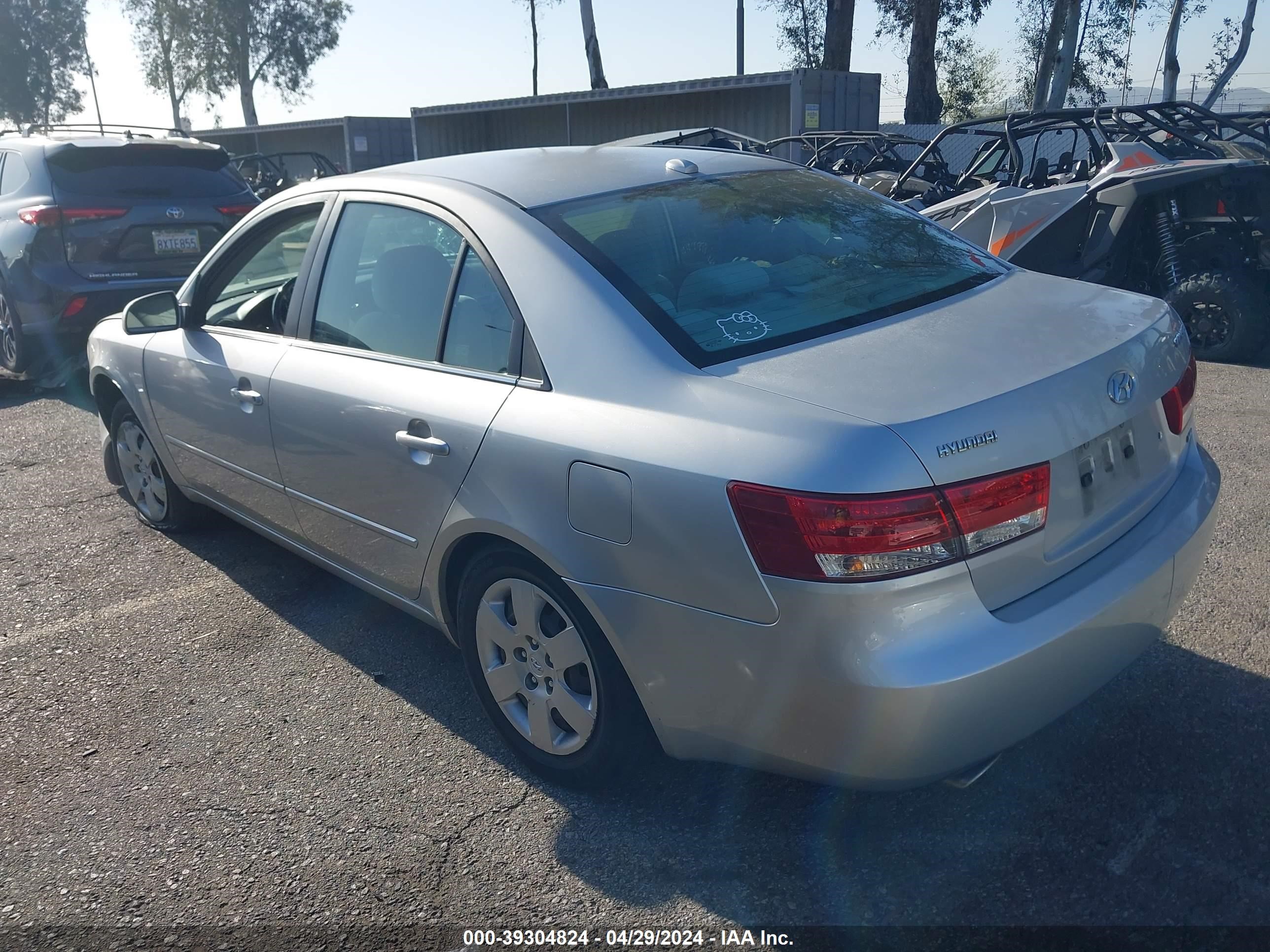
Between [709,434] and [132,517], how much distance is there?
13.2 feet

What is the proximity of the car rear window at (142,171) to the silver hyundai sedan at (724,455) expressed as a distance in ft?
15.9

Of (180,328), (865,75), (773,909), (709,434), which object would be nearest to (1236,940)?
(773,909)

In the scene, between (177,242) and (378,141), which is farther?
(378,141)

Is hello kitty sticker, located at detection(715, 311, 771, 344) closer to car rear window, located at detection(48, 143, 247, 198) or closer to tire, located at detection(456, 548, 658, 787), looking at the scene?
tire, located at detection(456, 548, 658, 787)

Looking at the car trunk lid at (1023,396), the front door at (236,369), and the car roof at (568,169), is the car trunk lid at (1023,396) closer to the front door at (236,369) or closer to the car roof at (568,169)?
the car roof at (568,169)

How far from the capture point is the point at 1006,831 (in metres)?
2.63

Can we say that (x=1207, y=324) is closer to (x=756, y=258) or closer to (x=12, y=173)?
(x=756, y=258)

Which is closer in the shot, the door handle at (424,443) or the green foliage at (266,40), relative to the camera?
the door handle at (424,443)

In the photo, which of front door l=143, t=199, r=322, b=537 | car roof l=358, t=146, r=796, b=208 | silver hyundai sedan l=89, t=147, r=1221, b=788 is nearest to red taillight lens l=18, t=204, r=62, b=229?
front door l=143, t=199, r=322, b=537

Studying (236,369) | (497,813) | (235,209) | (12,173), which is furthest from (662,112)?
(497,813)

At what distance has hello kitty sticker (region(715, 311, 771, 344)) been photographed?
8.48ft

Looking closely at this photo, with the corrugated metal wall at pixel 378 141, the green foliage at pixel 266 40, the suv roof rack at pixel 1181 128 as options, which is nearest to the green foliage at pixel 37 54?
the green foliage at pixel 266 40

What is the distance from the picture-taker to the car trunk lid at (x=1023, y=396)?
217 centimetres

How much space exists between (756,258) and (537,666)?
1.27 m
